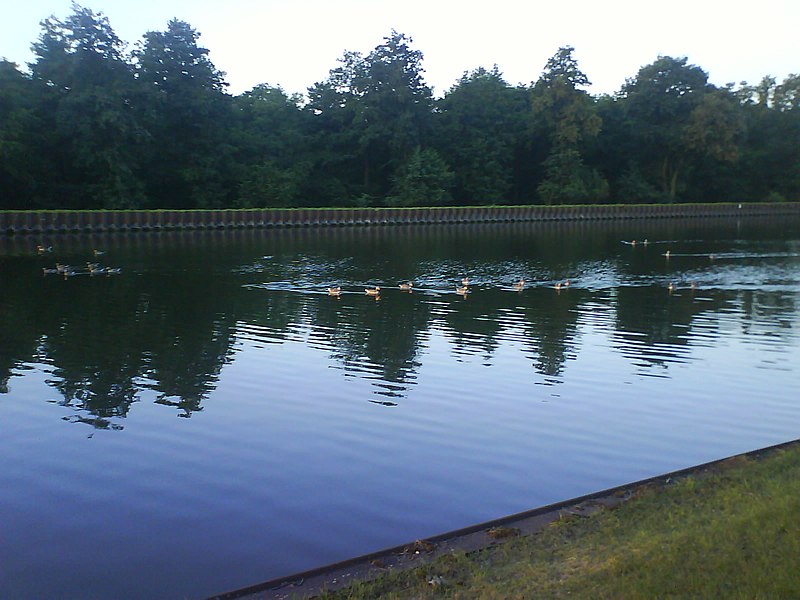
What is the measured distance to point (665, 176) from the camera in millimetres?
112250

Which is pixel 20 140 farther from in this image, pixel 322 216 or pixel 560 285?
pixel 560 285

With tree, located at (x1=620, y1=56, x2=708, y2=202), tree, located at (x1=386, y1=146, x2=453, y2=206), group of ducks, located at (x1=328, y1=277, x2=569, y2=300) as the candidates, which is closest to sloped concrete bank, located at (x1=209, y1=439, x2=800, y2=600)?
group of ducks, located at (x1=328, y1=277, x2=569, y2=300)

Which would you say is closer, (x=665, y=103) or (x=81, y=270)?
(x=81, y=270)

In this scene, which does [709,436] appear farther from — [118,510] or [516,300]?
[516,300]

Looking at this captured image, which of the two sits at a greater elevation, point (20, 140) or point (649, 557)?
point (20, 140)

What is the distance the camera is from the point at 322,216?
7788 cm

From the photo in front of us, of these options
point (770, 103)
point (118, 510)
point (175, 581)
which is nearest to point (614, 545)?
point (175, 581)

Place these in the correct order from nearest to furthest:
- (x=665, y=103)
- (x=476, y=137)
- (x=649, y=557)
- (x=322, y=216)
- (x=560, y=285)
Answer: (x=649, y=557), (x=560, y=285), (x=322, y=216), (x=476, y=137), (x=665, y=103)

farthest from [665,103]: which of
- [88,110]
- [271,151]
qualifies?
[88,110]

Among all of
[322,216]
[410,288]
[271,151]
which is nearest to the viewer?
[410,288]

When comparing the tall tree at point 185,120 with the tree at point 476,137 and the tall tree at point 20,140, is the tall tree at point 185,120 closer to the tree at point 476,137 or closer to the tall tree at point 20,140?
the tall tree at point 20,140

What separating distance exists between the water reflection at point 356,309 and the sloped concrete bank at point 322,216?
881cm

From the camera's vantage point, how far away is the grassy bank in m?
6.60

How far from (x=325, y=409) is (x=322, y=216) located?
6363 centimetres
